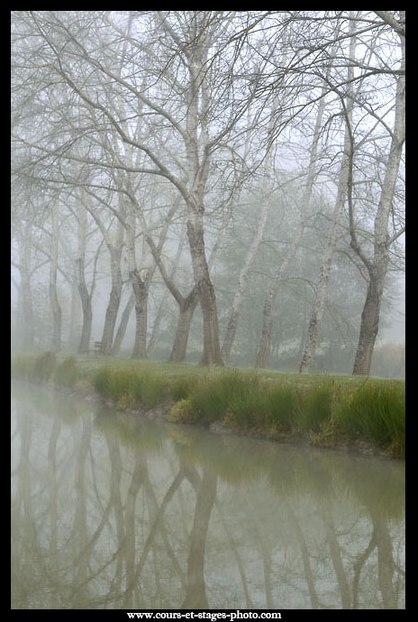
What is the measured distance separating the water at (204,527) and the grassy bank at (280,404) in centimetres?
30

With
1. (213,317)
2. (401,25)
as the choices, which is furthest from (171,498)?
(213,317)

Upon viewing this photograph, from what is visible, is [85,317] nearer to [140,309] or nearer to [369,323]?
[140,309]

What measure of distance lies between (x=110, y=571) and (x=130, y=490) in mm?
1915

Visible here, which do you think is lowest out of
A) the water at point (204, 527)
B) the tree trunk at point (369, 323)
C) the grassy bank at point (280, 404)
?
the water at point (204, 527)

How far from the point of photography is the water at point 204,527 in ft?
11.1

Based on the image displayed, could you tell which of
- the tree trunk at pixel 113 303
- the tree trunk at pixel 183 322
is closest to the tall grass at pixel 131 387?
the tree trunk at pixel 183 322

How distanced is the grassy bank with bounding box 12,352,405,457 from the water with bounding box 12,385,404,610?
302 millimetres

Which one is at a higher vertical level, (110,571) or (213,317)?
(213,317)

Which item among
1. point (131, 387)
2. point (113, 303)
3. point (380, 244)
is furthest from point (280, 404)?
point (113, 303)

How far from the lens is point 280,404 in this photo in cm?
770

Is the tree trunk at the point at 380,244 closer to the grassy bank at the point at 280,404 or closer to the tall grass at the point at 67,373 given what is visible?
the grassy bank at the point at 280,404

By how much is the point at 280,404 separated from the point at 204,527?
11.0 ft

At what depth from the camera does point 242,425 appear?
8117mm

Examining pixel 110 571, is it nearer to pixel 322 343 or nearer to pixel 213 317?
pixel 213 317
